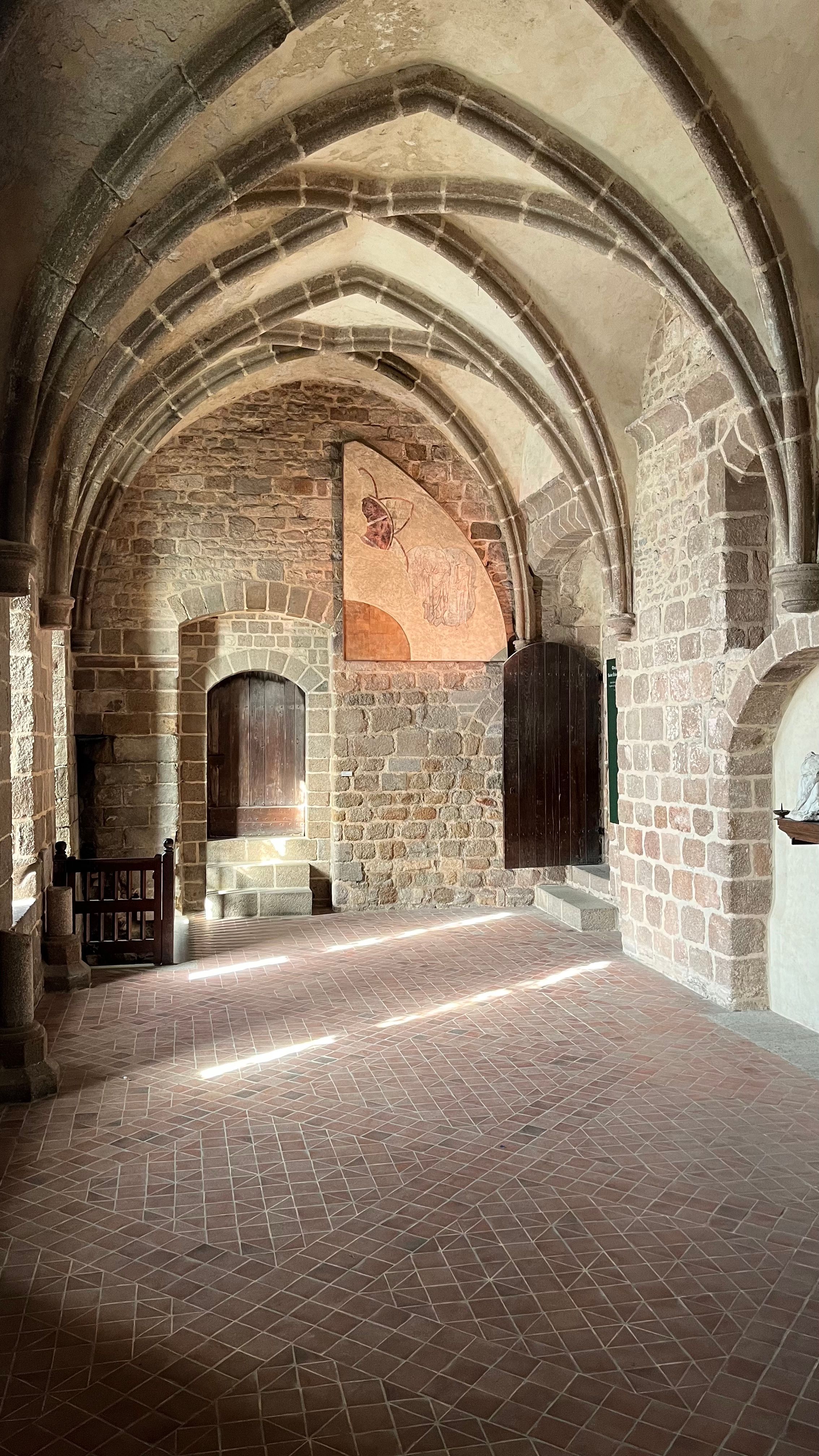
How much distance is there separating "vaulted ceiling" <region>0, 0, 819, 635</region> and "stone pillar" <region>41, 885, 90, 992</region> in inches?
71.4

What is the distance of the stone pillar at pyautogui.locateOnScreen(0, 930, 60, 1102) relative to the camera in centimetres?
421

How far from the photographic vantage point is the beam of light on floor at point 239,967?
6.46 metres

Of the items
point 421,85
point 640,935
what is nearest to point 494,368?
point 421,85

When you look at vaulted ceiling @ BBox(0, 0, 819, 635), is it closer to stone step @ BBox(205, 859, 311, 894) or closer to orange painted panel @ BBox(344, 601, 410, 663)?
orange painted panel @ BBox(344, 601, 410, 663)

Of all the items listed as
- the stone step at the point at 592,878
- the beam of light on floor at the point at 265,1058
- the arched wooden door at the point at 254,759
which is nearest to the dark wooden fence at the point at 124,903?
the beam of light on floor at the point at 265,1058

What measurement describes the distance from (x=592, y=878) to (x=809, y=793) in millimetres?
3867

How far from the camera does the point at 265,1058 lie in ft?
15.5

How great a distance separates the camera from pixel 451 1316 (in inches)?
103

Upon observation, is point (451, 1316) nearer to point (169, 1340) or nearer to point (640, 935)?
point (169, 1340)

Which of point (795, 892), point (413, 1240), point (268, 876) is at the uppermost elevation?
point (795, 892)

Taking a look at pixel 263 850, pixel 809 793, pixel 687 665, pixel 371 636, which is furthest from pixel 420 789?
pixel 809 793

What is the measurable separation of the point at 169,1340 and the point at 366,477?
728cm

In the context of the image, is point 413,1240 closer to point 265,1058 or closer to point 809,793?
point 265,1058

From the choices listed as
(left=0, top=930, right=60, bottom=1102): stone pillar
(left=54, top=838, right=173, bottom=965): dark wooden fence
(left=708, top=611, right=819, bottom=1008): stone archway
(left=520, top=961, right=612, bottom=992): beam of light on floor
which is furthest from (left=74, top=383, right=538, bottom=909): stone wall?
(left=0, top=930, right=60, bottom=1102): stone pillar
